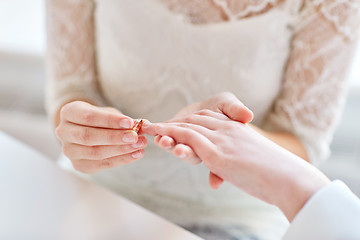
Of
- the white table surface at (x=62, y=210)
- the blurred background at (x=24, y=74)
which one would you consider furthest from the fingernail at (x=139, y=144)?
the blurred background at (x=24, y=74)

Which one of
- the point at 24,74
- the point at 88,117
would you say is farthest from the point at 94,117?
the point at 24,74

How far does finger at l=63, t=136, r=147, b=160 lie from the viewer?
415mm

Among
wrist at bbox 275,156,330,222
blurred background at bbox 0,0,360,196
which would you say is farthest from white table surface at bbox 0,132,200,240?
blurred background at bbox 0,0,360,196

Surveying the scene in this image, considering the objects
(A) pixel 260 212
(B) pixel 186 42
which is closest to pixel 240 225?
(A) pixel 260 212

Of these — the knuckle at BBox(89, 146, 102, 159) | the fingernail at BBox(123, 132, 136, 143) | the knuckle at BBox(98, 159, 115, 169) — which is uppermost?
the fingernail at BBox(123, 132, 136, 143)

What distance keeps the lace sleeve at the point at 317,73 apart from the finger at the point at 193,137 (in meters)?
0.28

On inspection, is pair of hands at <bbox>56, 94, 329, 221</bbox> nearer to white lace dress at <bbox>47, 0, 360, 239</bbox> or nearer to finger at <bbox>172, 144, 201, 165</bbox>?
finger at <bbox>172, 144, 201, 165</bbox>

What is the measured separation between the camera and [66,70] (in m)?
0.71

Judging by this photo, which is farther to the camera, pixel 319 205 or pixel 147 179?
pixel 147 179

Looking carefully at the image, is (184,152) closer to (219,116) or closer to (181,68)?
(219,116)

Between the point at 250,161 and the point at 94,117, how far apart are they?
17 centimetres

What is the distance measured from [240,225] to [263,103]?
178 mm

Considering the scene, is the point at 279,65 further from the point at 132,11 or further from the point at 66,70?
the point at 66,70

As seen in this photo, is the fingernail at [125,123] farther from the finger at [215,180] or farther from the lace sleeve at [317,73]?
the lace sleeve at [317,73]
